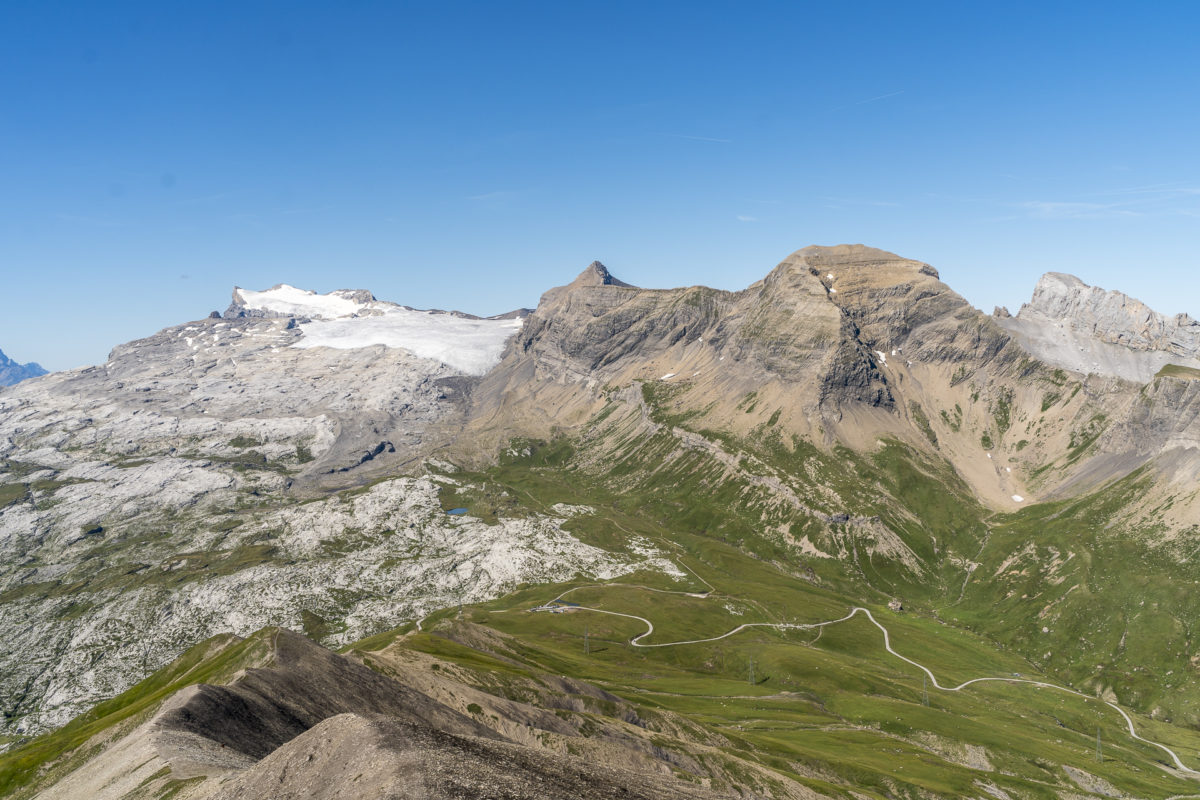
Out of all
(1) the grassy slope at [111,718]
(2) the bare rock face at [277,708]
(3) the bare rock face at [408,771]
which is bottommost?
(1) the grassy slope at [111,718]

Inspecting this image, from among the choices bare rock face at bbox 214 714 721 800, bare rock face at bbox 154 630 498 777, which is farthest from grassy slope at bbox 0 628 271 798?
bare rock face at bbox 214 714 721 800

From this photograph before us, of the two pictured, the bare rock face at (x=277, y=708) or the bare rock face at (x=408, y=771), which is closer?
the bare rock face at (x=408, y=771)

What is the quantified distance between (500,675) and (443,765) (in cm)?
8588

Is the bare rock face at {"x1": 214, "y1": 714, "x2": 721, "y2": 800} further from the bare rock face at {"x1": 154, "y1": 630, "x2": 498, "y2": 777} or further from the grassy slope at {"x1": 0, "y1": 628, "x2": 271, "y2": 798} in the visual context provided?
the grassy slope at {"x1": 0, "y1": 628, "x2": 271, "y2": 798}

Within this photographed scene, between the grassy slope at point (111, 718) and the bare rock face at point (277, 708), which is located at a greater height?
the bare rock face at point (277, 708)

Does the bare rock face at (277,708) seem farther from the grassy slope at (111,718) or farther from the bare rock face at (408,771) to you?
the bare rock face at (408,771)

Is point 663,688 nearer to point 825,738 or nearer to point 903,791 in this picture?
point 825,738

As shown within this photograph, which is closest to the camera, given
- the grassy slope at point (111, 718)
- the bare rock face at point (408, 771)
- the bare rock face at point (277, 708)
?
the bare rock face at point (408, 771)

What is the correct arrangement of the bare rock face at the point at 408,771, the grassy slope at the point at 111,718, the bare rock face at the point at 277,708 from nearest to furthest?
the bare rock face at the point at 408,771, the bare rock face at the point at 277,708, the grassy slope at the point at 111,718

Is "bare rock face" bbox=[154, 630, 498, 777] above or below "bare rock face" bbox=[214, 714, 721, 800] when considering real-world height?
below

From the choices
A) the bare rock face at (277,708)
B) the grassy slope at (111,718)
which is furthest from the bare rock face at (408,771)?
the grassy slope at (111,718)

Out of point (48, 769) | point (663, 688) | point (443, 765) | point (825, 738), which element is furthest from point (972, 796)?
point (48, 769)

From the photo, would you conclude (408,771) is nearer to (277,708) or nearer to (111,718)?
(277,708)

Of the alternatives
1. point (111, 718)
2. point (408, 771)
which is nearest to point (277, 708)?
point (111, 718)
